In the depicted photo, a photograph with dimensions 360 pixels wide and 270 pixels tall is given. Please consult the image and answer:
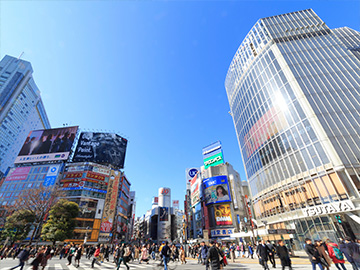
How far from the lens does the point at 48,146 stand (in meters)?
52.1

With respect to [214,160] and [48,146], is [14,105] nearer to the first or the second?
[48,146]

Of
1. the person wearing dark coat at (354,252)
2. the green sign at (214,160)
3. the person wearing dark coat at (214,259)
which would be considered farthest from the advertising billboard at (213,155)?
the person wearing dark coat at (214,259)

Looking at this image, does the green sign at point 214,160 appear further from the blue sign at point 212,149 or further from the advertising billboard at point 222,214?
the advertising billboard at point 222,214

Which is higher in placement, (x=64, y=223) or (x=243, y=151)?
(x=243, y=151)

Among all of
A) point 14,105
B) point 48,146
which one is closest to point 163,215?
point 48,146

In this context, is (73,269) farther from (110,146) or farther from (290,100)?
(110,146)

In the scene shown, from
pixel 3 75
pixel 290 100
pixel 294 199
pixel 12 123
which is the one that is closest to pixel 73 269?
pixel 294 199

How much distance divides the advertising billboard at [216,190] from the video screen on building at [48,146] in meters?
41.8

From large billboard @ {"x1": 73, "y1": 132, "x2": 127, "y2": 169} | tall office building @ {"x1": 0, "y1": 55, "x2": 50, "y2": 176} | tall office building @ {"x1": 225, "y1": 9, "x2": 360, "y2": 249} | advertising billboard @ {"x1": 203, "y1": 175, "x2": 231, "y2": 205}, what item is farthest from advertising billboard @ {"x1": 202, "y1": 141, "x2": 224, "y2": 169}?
tall office building @ {"x1": 0, "y1": 55, "x2": 50, "y2": 176}

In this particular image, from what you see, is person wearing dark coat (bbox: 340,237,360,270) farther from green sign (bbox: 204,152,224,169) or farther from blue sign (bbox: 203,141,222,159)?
blue sign (bbox: 203,141,222,159)

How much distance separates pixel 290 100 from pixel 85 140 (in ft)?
180

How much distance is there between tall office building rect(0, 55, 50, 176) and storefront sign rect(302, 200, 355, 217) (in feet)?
324

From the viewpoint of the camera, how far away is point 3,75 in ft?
245

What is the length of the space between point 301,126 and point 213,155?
32.5 m
